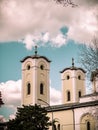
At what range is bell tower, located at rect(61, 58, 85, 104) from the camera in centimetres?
1911

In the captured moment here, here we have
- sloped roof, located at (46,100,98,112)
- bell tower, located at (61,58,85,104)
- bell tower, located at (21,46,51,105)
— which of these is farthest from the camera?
bell tower, located at (61,58,85,104)

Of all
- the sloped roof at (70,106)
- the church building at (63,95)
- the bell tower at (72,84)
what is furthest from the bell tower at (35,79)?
the sloped roof at (70,106)

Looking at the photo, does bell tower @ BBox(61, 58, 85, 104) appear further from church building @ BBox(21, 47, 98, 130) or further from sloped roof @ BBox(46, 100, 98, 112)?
sloped roof @ BBox(46, 100, 98, 112)

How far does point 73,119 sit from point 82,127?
0.45m

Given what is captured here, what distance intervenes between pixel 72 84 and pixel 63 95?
2.26 ft

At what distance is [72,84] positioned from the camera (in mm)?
19172

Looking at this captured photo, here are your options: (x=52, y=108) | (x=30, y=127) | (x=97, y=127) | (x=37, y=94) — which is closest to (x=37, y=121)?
(x=30, y=127)

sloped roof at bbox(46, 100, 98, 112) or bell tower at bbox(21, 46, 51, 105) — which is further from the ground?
bell tower at bbox(21, 46, 51, 105)

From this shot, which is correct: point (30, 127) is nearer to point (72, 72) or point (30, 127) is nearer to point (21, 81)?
point (21, 81)

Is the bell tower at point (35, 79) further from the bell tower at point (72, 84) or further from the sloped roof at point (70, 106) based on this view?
the sloped roof at point (70, 106)

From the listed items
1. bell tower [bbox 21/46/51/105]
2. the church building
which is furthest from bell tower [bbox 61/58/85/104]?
bell tower [bbox 21/46/51/105]

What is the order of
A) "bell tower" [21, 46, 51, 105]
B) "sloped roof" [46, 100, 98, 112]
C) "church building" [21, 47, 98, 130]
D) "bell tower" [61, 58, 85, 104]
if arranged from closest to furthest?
"sloped roof" [46, 100, 98, 112]
"church building" [21, 47, 98, 130]
"bell tower" [21, 46, 51, 105]
"bell tower" [61, 58, 85, 104]

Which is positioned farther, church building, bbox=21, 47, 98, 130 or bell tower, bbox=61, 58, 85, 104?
bell tower, bbox=61, 58, 85, 104

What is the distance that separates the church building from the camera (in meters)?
14.6
